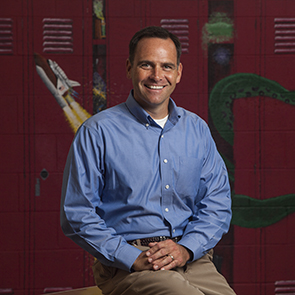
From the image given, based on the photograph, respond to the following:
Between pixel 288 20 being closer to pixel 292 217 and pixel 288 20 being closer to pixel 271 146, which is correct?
pixel 271 146

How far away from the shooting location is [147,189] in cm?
154

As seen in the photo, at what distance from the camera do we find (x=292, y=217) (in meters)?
2.82

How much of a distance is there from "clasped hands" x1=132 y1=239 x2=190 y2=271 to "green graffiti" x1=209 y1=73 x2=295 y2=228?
4.78 ft

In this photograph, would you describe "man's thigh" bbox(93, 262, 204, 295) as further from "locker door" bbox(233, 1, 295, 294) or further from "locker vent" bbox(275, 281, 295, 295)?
"locker vent" bbox(275, 281, 295, 295)

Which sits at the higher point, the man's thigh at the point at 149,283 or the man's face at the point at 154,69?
the man's face at the point at 154,69

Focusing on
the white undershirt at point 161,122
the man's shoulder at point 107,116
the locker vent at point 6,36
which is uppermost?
the locker vent at point 6,36

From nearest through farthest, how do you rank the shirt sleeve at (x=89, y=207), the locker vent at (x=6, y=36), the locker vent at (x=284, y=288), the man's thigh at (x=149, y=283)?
the man's thigh at (x=149, y=283) < the shirt sleeve at (x=89, y=207) < the locker vent at (x=6, y=36) < the locker vent at (x=284, y=288)

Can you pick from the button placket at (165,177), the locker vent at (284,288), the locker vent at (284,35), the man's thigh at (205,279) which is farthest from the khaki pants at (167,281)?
the locker vent at (284,35)

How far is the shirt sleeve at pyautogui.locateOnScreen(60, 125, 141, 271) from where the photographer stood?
1403mm

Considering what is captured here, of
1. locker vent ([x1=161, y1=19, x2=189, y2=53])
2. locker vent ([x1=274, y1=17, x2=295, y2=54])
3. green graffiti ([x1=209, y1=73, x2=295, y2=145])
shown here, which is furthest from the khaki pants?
locker vent ([x1=274, y1=17, x2=295, y2=54])

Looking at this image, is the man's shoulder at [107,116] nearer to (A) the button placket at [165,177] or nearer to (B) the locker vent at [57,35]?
(A) the button placket at [165,177]

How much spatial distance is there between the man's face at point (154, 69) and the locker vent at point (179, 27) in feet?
3.93

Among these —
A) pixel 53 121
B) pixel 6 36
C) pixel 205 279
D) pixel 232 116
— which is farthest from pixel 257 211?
pixel 6 36

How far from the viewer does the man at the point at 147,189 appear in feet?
4.64
